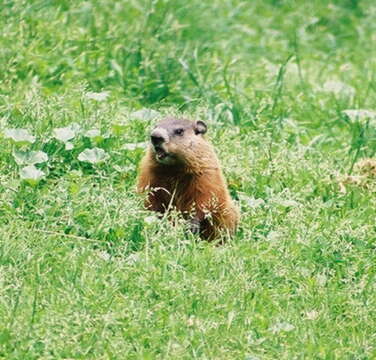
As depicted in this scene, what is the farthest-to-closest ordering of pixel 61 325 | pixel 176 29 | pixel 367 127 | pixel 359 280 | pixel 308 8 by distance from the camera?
pixel 308 8 < pixel 176 29 < pixel 367 127 < pixel 359 280 < pixel 61 325

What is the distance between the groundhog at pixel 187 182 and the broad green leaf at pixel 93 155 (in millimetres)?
264

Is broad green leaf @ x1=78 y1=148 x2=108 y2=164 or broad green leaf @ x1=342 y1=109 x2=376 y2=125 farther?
broad green leaf @ x1=342 y1=109 x2=376 y2=125

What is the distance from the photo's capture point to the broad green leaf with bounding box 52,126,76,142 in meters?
6.10

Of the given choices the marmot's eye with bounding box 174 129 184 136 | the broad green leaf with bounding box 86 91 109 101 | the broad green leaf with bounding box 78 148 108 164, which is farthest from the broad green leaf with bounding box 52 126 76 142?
the marmot's eye with bounding box 174 129 184 136

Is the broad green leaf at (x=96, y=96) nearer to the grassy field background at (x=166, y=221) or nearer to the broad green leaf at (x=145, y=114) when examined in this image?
the grassy field background at (x=166, y=221)

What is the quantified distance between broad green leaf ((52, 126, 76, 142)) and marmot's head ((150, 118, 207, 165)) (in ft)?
1.61

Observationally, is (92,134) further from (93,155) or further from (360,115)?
(360,115)

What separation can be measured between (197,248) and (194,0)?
11.2 feet

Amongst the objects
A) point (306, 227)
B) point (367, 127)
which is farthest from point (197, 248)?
point (367, 127)

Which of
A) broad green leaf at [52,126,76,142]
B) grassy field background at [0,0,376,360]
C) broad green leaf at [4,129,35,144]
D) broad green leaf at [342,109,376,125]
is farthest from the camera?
broad green leaf at [342,109,376,125]

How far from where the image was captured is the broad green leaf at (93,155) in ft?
19.8

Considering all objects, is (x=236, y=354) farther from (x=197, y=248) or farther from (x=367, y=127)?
(x=367, y=127)

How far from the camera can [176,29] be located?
316 inches

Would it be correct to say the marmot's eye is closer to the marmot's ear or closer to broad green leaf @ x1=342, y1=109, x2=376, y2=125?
the marmot's ear
